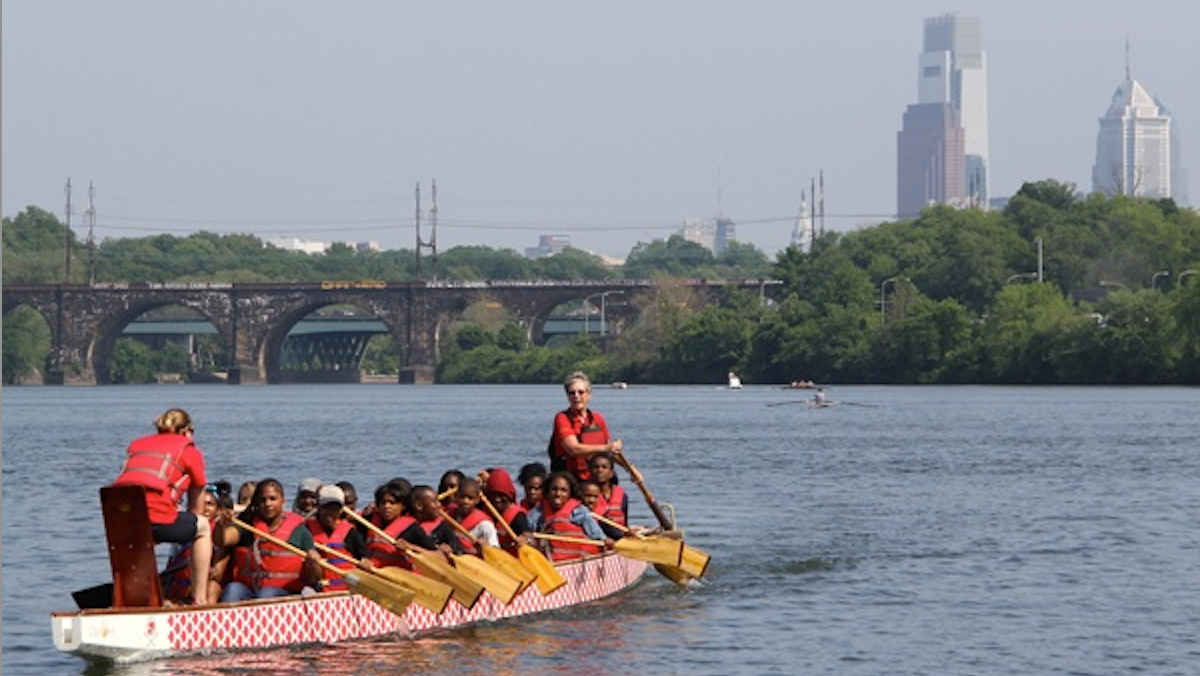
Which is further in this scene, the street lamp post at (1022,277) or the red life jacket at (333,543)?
the street lamp post at (1022,277)

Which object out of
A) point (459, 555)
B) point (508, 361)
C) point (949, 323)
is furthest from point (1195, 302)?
point (459, 555)

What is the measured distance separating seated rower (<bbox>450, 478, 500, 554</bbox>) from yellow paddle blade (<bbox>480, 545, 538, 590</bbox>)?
175mm

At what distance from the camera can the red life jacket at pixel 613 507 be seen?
26.4 meters

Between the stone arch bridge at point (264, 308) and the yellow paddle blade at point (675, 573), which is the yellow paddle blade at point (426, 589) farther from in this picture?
the stone arch bridge at point (264, 308)

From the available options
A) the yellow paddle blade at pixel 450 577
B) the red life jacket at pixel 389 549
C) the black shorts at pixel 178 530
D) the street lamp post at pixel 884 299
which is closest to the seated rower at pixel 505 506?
the yellow paddle blade at pixel 450 577

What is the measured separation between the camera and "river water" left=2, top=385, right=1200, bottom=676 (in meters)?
22.4

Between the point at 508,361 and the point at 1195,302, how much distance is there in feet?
222

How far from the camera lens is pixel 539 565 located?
24.4m

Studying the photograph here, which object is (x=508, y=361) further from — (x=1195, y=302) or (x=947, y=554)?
(x=947, y=554)

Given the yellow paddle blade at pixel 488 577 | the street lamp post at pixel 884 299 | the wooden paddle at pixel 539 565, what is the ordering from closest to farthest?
the yellow paddle blade at pixel 488 577
the wooden paddle at pixel 539 565
the street lamp post at pixel 884 299

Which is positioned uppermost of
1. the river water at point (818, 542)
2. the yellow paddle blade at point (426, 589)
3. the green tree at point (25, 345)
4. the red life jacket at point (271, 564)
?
the green tree at point (25, 345)

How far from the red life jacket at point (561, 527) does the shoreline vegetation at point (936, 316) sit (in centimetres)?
9165

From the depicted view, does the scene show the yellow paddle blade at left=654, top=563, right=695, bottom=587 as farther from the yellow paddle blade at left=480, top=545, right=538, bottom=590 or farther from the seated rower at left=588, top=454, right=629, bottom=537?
the yellow paddle blade at left=480, top=545, right=538, bottom=590

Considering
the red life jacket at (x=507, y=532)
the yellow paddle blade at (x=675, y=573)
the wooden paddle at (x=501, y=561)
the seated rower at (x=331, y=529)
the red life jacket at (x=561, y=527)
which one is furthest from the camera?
the yellow paddle blade at (x=675, y=573)
